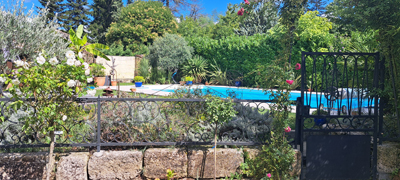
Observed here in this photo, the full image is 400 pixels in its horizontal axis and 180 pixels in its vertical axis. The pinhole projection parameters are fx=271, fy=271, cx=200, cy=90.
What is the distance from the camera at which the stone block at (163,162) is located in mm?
3152

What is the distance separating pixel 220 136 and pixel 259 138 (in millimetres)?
500

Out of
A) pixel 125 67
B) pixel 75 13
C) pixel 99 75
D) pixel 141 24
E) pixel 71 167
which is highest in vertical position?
pixel 75 13

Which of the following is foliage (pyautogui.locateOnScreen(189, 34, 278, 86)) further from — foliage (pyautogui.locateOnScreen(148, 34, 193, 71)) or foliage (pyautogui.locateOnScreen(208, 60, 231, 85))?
foliage (pyautogui.locateOnScreen(148, 34, 193, 71))

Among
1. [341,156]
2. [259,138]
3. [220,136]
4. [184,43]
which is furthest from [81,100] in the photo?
[184,43]

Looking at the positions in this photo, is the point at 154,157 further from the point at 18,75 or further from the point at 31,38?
the point at 31,38

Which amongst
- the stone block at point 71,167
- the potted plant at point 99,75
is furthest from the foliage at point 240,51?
the stone block at point 71,167

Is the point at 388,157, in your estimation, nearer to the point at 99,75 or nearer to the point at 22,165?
the point at 22,165

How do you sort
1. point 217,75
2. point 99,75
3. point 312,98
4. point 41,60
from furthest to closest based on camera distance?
point 217,75
point 99,75
point 312,98
point 41,60

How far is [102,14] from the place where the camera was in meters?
25.9

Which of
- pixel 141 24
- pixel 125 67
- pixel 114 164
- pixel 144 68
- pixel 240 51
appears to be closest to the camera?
pixel 114 164

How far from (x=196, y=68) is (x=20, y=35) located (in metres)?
9.55

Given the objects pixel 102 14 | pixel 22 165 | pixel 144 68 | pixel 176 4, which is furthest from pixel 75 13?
pixel 22 165

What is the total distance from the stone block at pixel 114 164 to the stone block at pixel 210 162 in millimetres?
610

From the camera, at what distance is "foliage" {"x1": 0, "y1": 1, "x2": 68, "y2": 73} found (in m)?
6.00
